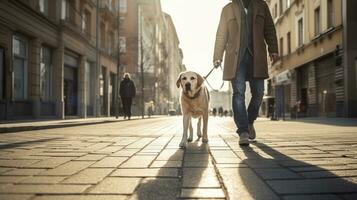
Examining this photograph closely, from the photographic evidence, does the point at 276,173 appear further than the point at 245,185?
Yes

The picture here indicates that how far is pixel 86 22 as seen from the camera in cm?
2894

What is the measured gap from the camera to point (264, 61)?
6676 millimetres

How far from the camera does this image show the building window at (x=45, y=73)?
20.7 metres

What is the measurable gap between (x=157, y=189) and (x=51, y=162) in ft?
5.81

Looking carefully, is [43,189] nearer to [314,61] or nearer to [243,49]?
[243,49]

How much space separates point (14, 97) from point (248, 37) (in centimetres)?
1294

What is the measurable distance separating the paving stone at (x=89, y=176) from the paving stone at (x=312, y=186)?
51.0 inches

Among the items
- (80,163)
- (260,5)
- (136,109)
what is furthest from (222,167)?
(136,109)

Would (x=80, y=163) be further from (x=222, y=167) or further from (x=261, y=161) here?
(x=261, y=161)

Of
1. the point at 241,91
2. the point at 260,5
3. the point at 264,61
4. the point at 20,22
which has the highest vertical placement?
the point at 20,22

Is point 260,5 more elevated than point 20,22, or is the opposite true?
point 20,22

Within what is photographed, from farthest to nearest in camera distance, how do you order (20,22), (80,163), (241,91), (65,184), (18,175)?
(20,22) → (241,91) → (80,163) → (18,175) → (65,184)

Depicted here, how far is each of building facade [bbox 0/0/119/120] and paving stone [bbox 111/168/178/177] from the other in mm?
13044

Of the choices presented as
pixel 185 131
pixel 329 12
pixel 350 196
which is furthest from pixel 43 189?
pixel 329 12
